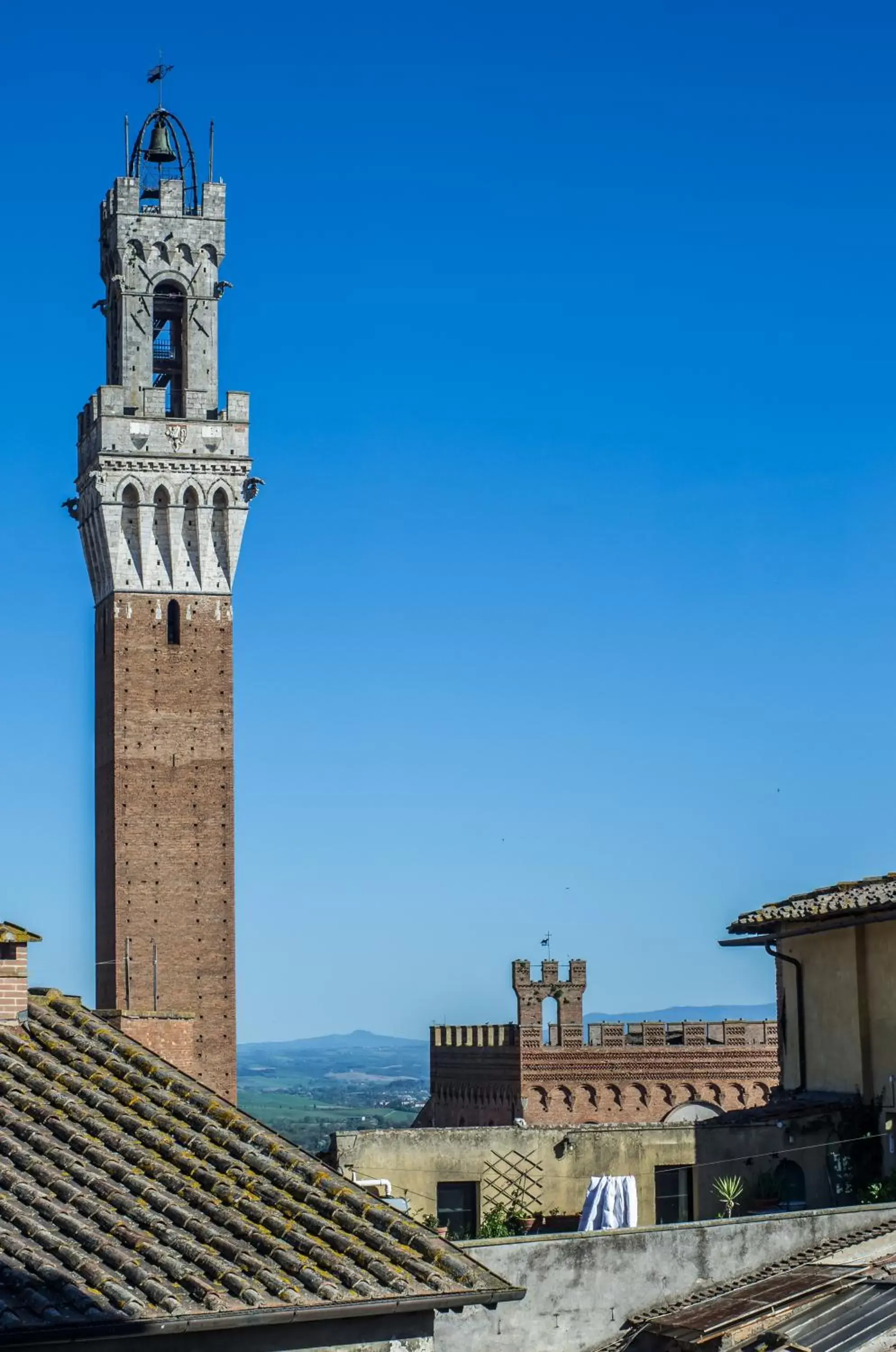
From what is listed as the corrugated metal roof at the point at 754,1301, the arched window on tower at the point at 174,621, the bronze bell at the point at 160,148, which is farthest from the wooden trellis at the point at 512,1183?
the bronze bell at the point at 160,148

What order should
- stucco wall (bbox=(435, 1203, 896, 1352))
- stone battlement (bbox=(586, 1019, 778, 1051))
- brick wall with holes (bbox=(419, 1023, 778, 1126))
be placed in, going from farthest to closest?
stone battlement (bbox=(586, 1019, 778, 1051)) → brick wall with holes (bbox=(419, 1023, 778, 1126)) → stucco wall (bbox=(435, 1203, 896, 1352))

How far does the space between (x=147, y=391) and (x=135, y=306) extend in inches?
81.3

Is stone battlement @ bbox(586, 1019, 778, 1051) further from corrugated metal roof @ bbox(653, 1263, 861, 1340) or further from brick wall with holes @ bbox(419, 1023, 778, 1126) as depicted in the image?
corrugated metal roof @ bbox(653, 1263, 861, 1340)

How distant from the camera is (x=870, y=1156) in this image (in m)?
21.1

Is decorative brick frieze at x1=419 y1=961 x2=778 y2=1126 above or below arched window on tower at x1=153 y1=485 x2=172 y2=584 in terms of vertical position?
below

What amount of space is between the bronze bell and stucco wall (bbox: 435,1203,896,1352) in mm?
36025

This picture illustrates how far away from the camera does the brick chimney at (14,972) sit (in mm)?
11844

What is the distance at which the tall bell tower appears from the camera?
44812 mm

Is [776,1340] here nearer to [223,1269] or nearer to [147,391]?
[223,1269]

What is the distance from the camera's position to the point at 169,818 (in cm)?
4547

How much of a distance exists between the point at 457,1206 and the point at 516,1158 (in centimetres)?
75

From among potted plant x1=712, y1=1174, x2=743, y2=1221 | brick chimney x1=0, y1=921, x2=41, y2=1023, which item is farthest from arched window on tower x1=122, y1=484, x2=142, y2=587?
brick chimney x1=0, y1=921, x2=41, y2=1023

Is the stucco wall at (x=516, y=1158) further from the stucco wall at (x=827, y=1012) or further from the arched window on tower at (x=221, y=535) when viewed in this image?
the arched window on tower at (x=221, y=535)

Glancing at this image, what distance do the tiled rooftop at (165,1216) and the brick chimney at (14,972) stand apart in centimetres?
15
